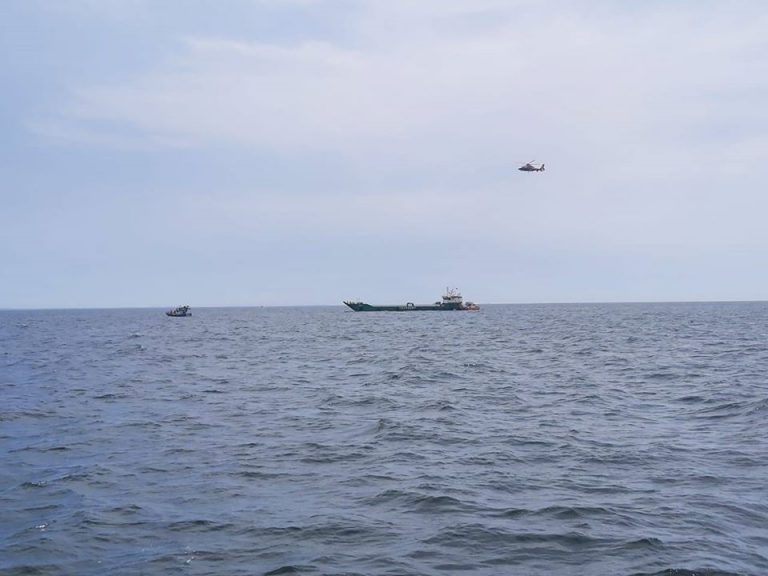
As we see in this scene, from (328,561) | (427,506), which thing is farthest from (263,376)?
(328,561)

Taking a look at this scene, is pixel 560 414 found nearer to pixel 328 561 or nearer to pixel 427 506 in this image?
pixel 427 506

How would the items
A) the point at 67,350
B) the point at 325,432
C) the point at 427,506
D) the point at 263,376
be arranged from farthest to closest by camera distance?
the point at 67,350, the point at 263,376, the point at 325,432, the point at 427,506

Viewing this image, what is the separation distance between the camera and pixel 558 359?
164ft

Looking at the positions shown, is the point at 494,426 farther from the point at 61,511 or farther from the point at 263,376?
the point at 263,376

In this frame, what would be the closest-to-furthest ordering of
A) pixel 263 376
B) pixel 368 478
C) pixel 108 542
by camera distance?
pixel 108 542
pixel 368 478
pixel 263 376

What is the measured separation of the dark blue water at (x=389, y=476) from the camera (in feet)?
39.8

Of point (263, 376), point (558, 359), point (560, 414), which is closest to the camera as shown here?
point (560, 414)

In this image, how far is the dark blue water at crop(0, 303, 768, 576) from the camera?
39.8 feet

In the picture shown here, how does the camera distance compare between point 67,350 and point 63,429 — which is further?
point 67,350

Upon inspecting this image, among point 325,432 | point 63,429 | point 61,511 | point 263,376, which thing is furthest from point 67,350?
point 61,511

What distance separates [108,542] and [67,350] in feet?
194

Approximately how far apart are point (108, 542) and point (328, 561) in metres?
4.34

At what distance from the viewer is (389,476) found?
17641 millimetres

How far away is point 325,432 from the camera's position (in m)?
23.6
